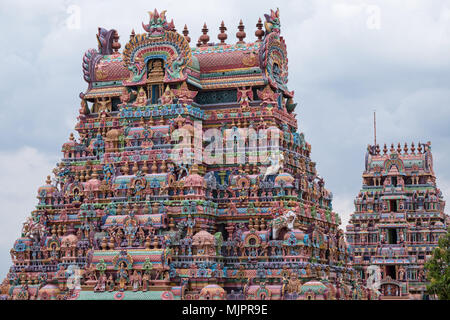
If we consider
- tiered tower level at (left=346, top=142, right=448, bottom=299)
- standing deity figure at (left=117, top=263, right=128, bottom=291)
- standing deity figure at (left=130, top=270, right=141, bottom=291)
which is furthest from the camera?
tiered tower level at (left=346, top=142, right=448, bottom=299)

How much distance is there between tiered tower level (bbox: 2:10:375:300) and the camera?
5462 cm

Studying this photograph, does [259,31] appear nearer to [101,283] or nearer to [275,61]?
[275,61]

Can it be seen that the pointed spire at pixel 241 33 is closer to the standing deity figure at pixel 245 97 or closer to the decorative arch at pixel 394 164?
the standing deity figure at pixel 245 97

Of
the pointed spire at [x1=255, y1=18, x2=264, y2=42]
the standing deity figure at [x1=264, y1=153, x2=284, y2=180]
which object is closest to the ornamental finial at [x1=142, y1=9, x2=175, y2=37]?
the pointed spire at [x1=255, y1=18, x2=264, y2=42]

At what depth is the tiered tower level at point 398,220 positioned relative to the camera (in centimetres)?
8419

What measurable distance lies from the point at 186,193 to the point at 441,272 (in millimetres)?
17657

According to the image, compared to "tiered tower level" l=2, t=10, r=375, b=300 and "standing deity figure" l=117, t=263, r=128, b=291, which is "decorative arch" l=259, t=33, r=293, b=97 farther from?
"standing deity figure" l=117, t=263, r=128, b=291

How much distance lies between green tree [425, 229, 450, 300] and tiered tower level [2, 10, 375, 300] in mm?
5008

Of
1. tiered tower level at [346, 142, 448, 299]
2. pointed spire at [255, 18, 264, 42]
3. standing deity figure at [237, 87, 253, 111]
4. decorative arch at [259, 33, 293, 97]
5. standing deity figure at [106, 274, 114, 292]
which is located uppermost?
pointed spire at [255, 18, 264, 42]

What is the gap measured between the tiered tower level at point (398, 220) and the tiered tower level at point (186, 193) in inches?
789
